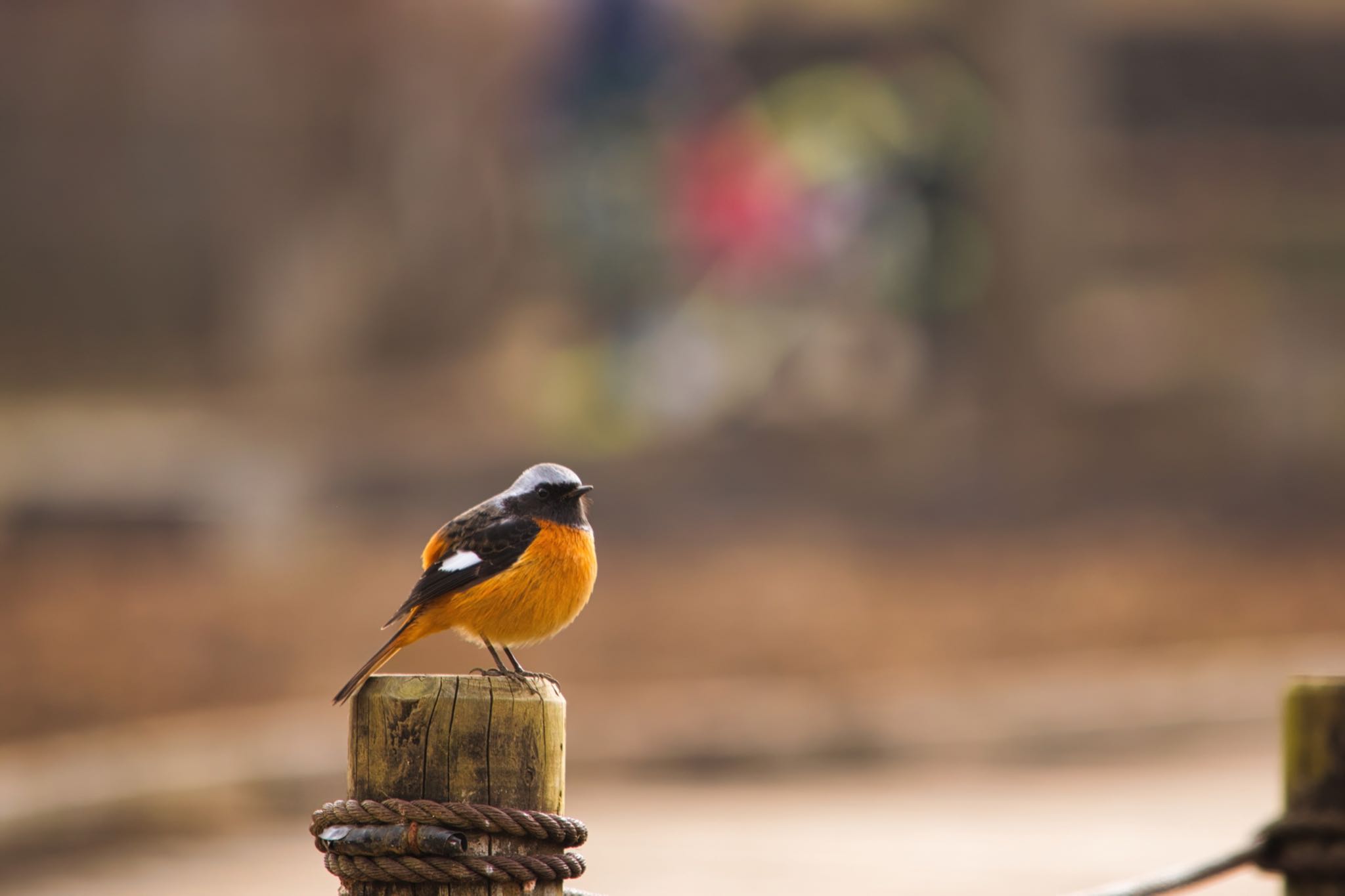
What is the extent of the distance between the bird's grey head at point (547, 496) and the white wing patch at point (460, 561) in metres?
0.13

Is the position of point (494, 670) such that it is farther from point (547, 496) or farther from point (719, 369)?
point (719, 369)

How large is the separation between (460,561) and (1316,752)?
1524 millimetres

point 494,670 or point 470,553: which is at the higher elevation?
point 470,553

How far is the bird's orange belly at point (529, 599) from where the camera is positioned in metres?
3.03

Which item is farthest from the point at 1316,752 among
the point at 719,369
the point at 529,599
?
the point at 719,369

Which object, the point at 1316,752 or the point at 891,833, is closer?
the point at 1316,752

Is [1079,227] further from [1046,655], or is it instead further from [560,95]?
[1046,655]

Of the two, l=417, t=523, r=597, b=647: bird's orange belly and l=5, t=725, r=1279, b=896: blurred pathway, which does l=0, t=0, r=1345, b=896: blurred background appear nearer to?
l=5, t=725, r=1279, b=896: blurred pathway

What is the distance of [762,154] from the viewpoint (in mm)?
19953

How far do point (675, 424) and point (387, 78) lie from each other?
586cm

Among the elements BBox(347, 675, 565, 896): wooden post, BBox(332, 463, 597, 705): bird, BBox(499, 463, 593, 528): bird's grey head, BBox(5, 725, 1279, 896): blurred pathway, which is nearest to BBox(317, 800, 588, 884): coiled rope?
BBox(347, 675, 565, 896): wooden post

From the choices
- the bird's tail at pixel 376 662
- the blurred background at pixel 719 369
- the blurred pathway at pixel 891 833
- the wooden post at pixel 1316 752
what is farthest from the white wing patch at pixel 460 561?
the blurred background at pixel 719 369

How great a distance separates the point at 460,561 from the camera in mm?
3037

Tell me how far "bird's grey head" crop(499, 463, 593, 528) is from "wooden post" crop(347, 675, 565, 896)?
3.02 feet
